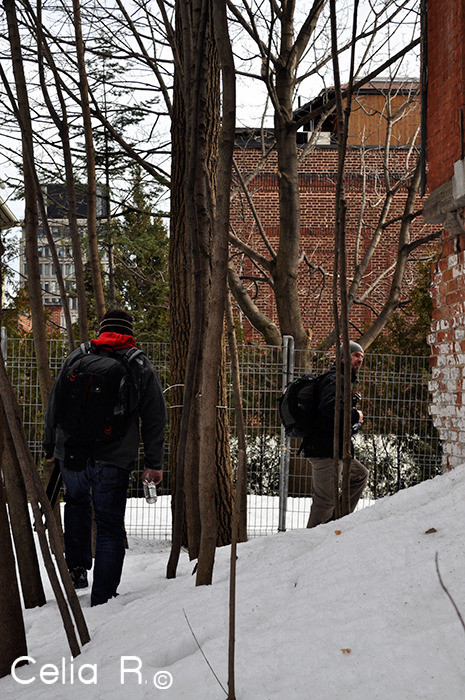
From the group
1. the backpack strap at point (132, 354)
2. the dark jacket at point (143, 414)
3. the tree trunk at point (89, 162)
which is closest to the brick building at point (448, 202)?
the dark jacket at point (143, 414)

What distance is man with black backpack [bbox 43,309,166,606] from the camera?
403 cm

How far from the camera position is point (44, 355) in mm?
4805

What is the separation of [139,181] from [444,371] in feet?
36.0

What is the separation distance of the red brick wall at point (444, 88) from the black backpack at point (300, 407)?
5.62 ft

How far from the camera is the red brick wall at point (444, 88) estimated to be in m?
4.62

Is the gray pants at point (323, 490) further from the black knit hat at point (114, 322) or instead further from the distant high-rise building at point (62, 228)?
the distant high-rise building at point (62, 228)

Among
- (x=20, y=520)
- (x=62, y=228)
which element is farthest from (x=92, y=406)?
(x=62, y=228)

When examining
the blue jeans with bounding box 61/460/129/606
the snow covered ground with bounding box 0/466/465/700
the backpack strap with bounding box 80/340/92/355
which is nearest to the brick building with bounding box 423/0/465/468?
the snow covered ground with bounding box 0/466/465/700

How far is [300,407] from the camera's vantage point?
224 inches

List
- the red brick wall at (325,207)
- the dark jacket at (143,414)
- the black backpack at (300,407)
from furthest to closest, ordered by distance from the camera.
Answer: the red brick wall at (325,207) < the black backpack at (300,407) < the dark jacket at (143,414)

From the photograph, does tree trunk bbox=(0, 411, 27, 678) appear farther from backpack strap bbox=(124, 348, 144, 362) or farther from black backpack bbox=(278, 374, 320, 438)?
black backpack bbox=(278, 374, 320, 438)

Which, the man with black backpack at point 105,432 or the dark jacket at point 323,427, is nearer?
the man with black backpack at point 105,432

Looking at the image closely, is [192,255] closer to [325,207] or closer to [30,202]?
[30,202]

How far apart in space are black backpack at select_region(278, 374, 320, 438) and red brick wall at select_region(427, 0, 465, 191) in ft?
5.62
